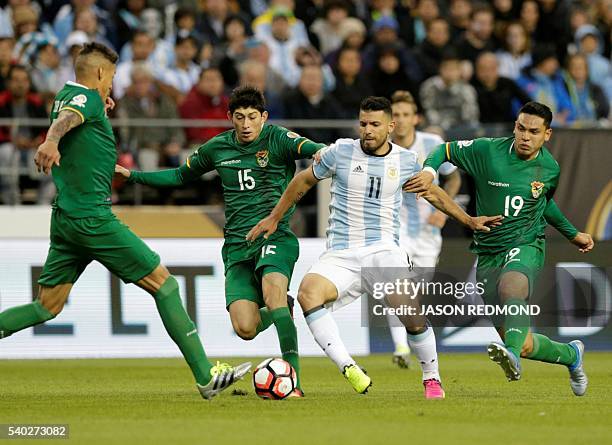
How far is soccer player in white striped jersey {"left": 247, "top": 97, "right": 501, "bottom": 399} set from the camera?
10203 millimetres

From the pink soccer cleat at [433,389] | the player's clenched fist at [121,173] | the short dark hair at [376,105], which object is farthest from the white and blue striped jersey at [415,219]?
the player's clenched fist at [121,173]

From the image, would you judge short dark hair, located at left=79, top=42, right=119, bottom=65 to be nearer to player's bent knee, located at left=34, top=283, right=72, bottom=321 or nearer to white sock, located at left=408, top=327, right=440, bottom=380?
player's bent knee, located at left=34, top=283, right=72, bottom=321

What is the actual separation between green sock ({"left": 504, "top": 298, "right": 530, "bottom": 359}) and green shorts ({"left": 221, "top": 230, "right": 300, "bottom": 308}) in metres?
1.78

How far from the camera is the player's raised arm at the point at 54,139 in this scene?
29.2ft

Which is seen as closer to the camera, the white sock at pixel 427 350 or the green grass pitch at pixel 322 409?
the green grass pitch at pixel 322 409

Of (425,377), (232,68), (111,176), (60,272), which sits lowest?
(425,377)

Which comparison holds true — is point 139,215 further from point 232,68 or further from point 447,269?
point 447,269

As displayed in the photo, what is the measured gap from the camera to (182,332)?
32.3 ft

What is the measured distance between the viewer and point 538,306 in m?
15.8

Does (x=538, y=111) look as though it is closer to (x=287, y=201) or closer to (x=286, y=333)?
(x=287, y=201)

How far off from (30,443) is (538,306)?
910 cm

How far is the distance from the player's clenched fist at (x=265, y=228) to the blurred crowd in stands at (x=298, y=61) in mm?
6721

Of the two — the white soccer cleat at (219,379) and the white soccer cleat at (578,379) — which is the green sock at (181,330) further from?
the white soccer cleat at (578,379)

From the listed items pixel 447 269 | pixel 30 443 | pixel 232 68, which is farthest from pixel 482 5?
pixel 30 443
